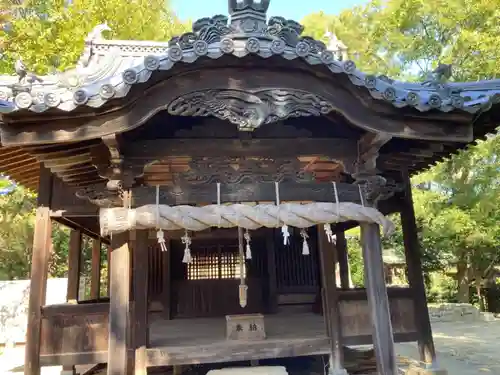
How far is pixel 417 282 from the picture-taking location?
7.02 metres

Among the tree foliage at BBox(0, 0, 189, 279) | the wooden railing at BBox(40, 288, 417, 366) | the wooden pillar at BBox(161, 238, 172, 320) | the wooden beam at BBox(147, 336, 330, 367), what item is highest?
the tree foliage at BBox(0, 0, 189, 279)

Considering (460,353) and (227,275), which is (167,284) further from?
(460,353)

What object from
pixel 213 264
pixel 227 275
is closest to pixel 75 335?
pixel 213 264

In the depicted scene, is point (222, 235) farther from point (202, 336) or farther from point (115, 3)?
point (115, 3)

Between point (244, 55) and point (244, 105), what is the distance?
545 mm

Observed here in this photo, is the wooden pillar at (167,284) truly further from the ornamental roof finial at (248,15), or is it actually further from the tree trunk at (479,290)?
the tree trunk at (479,290)

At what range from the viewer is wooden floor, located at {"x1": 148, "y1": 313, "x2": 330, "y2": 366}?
5.55 metres

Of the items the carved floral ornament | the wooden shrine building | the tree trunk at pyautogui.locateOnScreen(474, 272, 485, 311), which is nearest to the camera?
the carved floral ornament

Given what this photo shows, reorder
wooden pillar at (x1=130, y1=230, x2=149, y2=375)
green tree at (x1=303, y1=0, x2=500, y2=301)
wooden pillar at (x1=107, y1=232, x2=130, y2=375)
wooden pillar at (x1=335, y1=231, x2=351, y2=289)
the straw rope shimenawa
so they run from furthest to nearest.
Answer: green tree at (x1=303, y1=0, x2=500, y2=301), wooden pillar at (x1=335, y1=231, x2=351, y2=289), wooden pillar at (x1=130, y1=230, x2=149, y2=375), wooden pillar at (x1=107, y1=232, x2=130, y2=375), the straw rope shimenawa

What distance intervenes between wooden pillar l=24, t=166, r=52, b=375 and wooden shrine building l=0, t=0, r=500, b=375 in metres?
0.02

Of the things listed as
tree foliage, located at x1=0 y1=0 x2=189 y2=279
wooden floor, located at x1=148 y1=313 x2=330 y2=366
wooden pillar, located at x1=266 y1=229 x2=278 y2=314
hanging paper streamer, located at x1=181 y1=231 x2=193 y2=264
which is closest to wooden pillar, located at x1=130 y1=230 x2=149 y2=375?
wooden floor, located at x1=148 y1=313 x2=330 y2=366

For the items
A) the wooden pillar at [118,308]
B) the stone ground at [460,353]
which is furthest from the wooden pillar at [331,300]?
the stone ground at [460,353]

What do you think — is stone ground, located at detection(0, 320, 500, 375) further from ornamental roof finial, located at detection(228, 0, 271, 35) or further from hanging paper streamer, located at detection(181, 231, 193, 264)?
ornamental roof finial, located at detection(228, 0, 271, 35)

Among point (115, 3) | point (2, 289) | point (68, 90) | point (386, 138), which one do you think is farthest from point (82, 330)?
point (115, 3)
